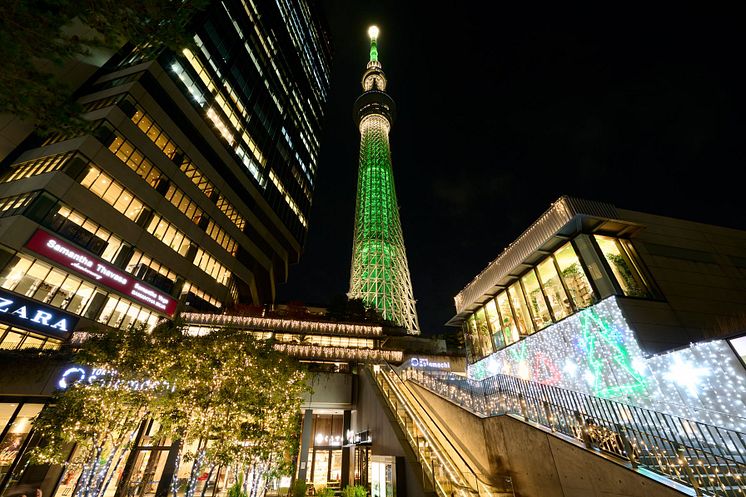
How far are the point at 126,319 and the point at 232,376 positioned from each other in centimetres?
1553

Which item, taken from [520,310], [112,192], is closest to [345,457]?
[520,310]

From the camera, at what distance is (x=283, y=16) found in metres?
48.6

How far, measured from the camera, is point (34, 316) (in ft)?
54.5

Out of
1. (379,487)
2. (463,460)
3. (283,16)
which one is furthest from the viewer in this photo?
(283,16)

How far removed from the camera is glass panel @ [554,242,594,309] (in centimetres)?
1272

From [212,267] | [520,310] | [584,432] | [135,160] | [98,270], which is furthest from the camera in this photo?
[212,267]

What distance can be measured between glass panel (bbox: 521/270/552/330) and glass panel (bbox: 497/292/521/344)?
1.53 metres

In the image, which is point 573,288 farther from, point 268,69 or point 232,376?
point 268,69

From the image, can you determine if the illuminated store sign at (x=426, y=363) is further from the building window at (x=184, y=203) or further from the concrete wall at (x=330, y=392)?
the building window at (x=184, y=203)

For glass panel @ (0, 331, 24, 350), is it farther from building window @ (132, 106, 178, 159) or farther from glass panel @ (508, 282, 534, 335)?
glass panel @ (508, 282, 534, 335)

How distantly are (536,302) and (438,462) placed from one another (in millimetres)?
10561

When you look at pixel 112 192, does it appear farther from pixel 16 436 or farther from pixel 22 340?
pixel 16 436

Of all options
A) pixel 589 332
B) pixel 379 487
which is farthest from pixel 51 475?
pixel 589 332

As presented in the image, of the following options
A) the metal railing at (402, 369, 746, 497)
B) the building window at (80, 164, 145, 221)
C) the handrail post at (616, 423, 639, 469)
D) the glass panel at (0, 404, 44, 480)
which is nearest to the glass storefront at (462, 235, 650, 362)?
the metal railing at (402, 369, 746, 497)
